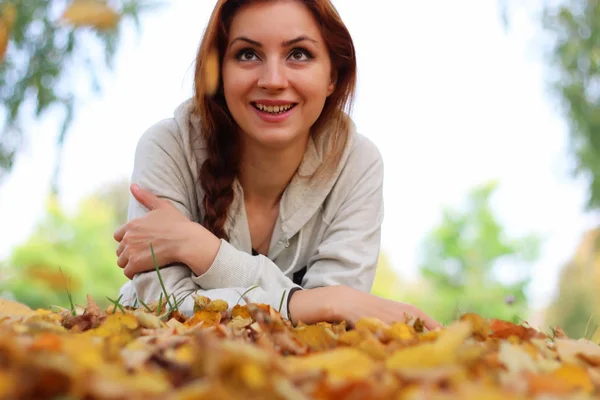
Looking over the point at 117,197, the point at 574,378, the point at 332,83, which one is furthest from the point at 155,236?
the point at 117,197

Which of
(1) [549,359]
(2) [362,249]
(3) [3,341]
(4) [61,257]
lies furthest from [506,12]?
(4) [61,257]

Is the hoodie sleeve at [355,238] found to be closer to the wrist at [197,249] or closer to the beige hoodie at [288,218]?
the beige hoodie at [288,218]

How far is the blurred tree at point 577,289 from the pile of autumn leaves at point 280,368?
12.8m

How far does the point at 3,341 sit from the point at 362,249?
1526mm

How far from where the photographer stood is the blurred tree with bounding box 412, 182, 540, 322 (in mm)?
19578

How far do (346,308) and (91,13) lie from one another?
1238 mm

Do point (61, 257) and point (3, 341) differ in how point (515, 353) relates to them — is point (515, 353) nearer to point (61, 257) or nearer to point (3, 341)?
point (3, 341)

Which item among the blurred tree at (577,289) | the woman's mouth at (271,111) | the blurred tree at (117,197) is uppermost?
the woman's mouth at (271,111)

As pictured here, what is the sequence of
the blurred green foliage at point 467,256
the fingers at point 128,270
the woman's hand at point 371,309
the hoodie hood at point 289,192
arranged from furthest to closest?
the blurred green foliage at point 467,256 → the hoodie hood at point 289,192 → the fingers at point 128,270 → the woman's hand at point 371,309

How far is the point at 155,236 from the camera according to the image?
191 centimetres

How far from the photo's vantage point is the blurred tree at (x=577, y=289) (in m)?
13.2

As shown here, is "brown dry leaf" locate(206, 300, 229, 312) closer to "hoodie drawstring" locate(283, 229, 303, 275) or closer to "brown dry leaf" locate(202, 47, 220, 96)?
"hoodie drawstring" locate(283, 229, 303, 275)

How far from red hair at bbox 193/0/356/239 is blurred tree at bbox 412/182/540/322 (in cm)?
1752

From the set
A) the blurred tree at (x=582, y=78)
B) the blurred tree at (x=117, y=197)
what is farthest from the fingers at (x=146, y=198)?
the blurred tree at (x=117, y=197)
